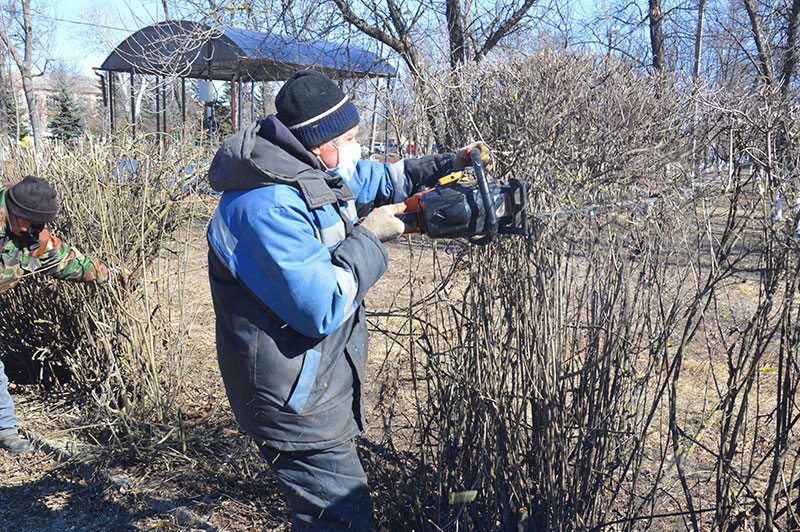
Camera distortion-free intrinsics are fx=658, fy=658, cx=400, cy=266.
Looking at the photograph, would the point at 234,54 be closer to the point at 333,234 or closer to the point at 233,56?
the point at 233,56

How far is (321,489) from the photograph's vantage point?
2.12m

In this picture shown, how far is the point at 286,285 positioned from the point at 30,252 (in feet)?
8.42

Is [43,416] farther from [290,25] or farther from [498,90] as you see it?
[290,25]

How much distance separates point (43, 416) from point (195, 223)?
1622mm

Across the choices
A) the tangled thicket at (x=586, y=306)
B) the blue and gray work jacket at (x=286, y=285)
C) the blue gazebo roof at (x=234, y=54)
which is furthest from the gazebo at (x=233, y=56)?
the blue and gray work jacket at (x=286, y=285)

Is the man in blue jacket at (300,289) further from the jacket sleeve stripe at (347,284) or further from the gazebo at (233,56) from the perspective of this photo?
the gazebo at (233,56)

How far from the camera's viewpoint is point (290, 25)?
9.00 m

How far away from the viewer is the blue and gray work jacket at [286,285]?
190cm

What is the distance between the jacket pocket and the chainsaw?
0.54 metres

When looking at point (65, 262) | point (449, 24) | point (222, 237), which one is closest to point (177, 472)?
point (65, 262)

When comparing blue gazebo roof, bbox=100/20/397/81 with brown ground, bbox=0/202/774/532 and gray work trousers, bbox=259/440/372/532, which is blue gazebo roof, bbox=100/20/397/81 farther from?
gray work trousers, bbox=259/440/372/532

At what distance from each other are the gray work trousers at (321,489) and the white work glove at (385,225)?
28.1 inches

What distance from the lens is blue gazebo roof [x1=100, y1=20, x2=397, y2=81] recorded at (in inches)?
345

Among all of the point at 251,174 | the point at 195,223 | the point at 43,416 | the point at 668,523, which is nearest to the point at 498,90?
the point at 251,174
